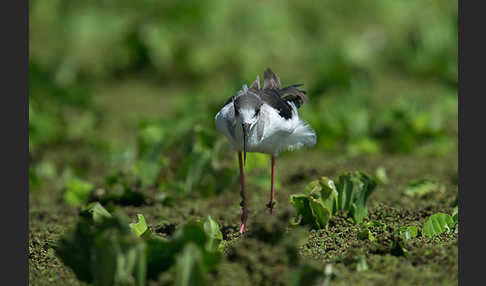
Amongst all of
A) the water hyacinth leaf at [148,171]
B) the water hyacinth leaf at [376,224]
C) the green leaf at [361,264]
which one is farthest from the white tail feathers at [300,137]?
the water hyacinth leaf at [148,171]

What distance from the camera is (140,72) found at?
10.6 m

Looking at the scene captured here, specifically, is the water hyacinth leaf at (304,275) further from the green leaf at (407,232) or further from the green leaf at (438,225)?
the green leaf at (438,225)

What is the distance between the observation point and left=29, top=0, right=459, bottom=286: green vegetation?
3.36m

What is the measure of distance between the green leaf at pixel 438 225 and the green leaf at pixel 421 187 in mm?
1328

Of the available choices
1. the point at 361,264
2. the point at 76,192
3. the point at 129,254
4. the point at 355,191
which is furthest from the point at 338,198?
the point at 76,192

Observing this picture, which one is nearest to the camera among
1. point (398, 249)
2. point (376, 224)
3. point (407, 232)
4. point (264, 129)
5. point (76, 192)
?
point (398, 249)

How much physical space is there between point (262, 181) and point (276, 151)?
1373mm

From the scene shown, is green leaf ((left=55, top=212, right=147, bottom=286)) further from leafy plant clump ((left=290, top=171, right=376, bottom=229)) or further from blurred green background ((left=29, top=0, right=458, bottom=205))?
blurred green background ((left=29, top=0, right=458, bottom=205))

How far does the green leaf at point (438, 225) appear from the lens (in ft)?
13.7

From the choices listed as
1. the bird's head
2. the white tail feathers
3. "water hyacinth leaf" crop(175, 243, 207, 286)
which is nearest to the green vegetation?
"water hyacinth leaf" crop(175, 243, 207, 286)

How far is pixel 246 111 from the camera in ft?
14.0

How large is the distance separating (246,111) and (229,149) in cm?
196

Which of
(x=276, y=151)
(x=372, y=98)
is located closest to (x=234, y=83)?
(x=372, y=98)

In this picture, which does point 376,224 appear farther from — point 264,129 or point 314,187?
point 264,129
